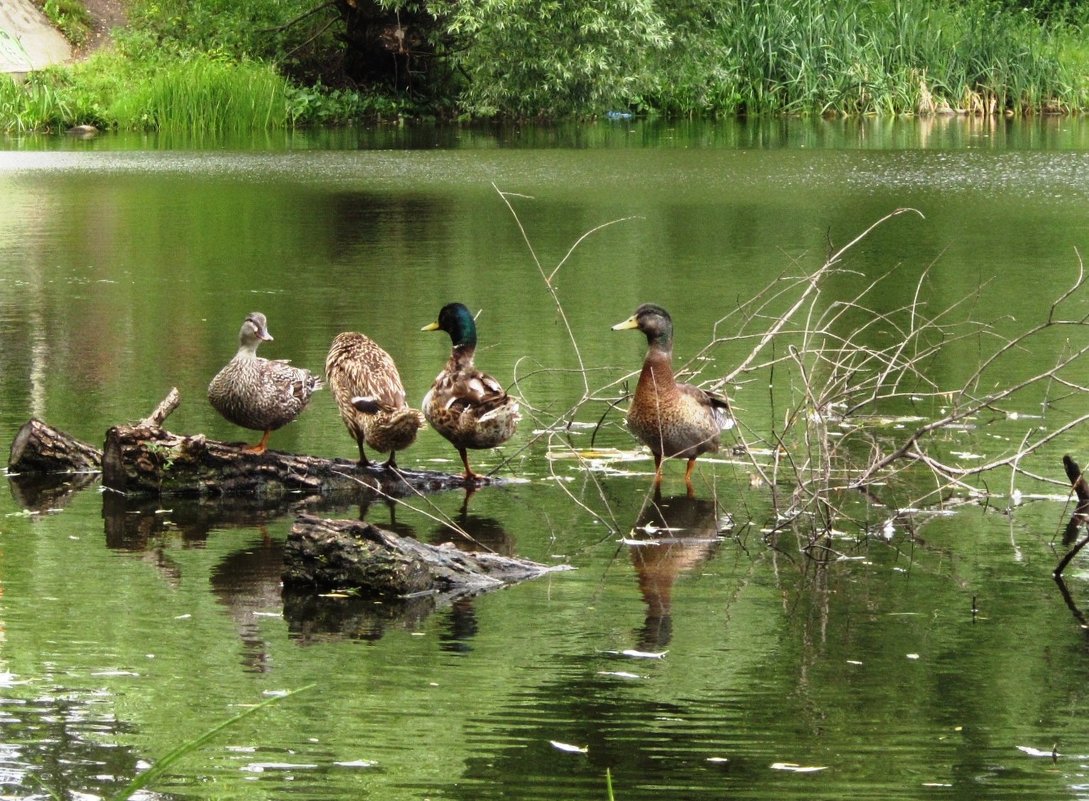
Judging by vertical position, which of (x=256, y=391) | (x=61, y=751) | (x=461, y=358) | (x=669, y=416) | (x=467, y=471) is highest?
(x=461, y=358)

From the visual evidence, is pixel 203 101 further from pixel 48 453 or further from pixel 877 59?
pixel 48 453

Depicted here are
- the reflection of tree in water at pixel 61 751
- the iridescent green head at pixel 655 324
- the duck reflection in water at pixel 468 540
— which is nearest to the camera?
the reflection of tree in water at pixel 61 751

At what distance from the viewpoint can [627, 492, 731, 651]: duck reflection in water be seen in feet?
20.2

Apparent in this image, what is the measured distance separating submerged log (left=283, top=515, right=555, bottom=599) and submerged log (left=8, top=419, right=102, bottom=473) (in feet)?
7.21

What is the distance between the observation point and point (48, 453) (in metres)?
8.29

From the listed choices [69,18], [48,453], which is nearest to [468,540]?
[48,453]

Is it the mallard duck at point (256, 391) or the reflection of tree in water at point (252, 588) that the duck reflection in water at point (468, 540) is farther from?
the mallard duck at point (256, 391)

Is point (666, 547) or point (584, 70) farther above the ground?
point (584, 70)

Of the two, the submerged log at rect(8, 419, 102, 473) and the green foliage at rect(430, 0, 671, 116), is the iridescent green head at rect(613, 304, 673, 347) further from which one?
the green foliage at rect(430, 0, 671, 116)

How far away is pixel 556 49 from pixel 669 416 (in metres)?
26.3

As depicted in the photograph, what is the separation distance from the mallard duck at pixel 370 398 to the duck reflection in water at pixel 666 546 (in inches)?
45.7

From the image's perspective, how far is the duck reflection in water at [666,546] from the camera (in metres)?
6.16

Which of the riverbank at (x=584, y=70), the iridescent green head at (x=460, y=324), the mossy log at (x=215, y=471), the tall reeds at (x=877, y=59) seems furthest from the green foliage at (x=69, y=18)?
the mossy log at (x=215, y=471)

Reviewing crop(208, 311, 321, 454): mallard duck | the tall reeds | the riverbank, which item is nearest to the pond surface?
crop(208, 311, 321, 454): mallard duck
